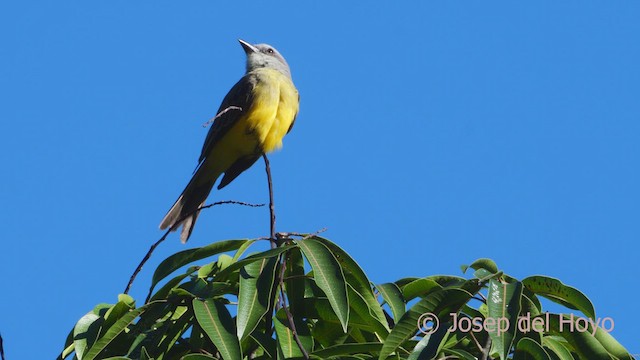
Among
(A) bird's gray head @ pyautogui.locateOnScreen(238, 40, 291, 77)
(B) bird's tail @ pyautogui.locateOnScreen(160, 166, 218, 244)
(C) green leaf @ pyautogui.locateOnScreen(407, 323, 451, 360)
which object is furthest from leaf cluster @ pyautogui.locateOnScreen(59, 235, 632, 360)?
(A) bird's gray head @ pyautogui.locateOnScreen(238, 40, 291, 77)

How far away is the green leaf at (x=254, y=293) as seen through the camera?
253 centimetres

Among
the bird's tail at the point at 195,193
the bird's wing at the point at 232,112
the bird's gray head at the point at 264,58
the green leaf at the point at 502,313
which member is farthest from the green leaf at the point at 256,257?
the bird's gray head at the point at 264,58

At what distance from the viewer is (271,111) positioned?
6.30m

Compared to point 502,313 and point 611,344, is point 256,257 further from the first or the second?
point 611,344

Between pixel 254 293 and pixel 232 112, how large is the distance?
382 cm

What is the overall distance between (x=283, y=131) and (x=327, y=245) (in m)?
3.64

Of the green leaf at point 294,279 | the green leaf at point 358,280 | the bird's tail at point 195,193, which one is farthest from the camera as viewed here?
the bird's tail at point 195,193

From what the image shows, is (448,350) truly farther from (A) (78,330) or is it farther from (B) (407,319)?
(A) (78,330)

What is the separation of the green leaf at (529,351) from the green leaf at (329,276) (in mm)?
511

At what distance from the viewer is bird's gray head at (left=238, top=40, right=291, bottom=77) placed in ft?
24.5

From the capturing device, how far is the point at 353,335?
287 cm

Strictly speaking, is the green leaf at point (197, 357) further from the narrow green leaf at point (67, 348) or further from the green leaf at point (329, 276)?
the narrow green leaf at point (67, 348)

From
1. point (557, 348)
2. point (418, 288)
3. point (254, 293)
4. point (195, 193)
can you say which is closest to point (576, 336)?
point (557, 348)

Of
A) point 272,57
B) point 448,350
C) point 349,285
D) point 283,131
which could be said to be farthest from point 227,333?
point 272,57
